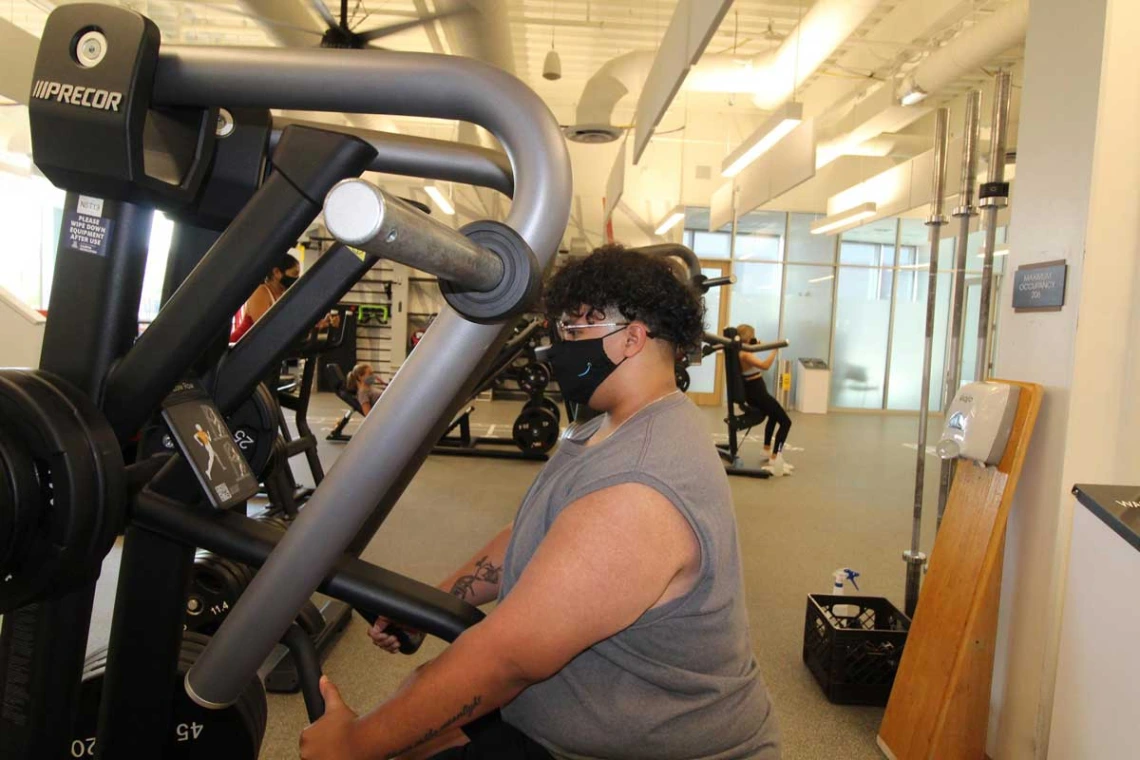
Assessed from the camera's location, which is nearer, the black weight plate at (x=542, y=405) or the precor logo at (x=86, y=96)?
the precor logo at (x=86, y=96)

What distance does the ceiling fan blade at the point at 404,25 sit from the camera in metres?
3.49

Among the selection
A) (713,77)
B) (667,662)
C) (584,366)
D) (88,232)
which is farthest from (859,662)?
(713,77)

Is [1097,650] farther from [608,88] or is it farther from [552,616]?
[608,88]

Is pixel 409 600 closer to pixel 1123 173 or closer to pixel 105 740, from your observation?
pixel 105 740

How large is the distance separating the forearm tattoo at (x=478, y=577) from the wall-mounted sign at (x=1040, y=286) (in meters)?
1.58

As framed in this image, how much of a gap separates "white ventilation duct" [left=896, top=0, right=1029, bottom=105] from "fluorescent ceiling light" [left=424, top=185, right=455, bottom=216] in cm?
448

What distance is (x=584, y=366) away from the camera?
131 centimetres

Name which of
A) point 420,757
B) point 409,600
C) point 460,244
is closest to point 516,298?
point 460,244

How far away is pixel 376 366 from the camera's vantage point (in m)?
11.8

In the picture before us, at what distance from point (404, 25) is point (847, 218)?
5648 mm

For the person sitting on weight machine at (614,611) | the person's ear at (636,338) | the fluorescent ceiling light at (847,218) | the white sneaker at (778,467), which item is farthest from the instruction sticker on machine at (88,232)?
the fluorescent ceiling light at (847,218)

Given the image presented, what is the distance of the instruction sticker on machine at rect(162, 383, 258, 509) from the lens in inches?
34.8

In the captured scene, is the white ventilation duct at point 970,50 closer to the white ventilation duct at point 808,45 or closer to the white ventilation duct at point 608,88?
the white ventilation duct at point 808,45

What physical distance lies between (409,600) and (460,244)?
25.6 inches
